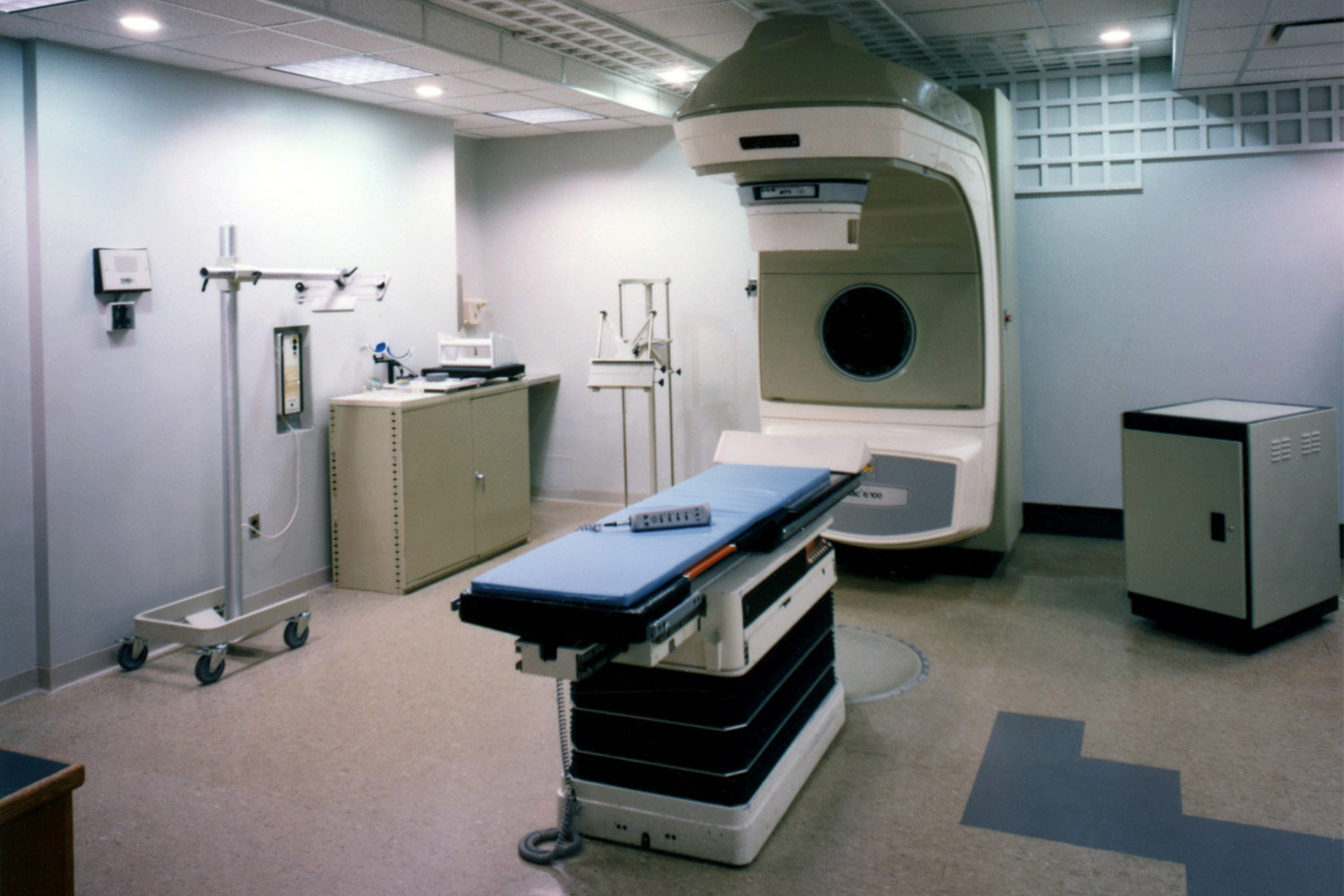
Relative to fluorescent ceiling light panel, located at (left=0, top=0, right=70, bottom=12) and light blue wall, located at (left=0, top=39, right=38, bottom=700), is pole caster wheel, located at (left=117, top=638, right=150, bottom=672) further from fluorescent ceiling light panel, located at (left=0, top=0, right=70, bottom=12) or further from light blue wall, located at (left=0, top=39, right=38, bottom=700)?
fluorescent ceiling light panel, located at (left=0, top=0, right=70, bottom=12)

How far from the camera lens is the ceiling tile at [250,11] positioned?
10.2 feet

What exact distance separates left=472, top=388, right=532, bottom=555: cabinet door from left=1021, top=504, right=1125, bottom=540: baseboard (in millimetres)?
2649

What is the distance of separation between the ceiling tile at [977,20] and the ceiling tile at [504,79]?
1562 mm

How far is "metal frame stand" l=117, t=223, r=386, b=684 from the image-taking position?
364 centimetres

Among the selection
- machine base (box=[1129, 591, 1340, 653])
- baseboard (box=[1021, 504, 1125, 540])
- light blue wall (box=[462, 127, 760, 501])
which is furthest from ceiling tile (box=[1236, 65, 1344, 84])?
light blue wall (box=[462, 127, 760, 501])

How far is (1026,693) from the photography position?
11.2 feet

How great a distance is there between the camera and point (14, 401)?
11.4ft

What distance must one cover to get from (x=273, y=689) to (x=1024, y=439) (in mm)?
3857

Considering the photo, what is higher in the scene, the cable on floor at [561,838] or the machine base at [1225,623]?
the machine base at [1225,623]

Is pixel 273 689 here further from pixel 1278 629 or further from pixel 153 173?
pixel 1278 629

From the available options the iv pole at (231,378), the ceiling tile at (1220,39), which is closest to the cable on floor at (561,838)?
the iv pole at (231,378)

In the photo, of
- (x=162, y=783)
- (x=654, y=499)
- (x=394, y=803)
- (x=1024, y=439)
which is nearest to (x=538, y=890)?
(x=394, y=803)

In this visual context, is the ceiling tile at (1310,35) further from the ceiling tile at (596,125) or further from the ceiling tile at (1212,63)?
the ceiling tile at (596,125)

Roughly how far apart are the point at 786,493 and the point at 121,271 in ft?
8.23
